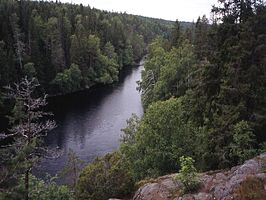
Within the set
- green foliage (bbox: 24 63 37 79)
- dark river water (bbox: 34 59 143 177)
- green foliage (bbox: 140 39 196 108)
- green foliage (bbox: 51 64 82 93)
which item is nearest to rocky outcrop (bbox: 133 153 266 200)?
dark river water (bbox: 34 59 143 177)

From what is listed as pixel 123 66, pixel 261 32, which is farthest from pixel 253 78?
pixel 123 66

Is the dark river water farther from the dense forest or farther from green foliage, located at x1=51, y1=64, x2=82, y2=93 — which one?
the dense forest

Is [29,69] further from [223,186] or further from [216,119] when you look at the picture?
[223,186]

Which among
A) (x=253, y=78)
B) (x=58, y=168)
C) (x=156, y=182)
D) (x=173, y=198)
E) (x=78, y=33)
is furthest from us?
(x=78, y=33)

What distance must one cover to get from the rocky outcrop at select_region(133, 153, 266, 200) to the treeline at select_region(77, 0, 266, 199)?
9.24ft

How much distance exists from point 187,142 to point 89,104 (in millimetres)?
43524

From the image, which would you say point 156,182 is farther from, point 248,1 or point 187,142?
point 248,1

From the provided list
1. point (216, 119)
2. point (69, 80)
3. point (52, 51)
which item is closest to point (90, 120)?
point (69, 80)

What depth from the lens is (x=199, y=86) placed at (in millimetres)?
25438

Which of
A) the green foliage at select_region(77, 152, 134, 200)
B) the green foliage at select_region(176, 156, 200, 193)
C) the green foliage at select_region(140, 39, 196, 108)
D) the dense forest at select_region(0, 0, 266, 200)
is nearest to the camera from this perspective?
the green foliage at select_region(176, 156, 200, 193)

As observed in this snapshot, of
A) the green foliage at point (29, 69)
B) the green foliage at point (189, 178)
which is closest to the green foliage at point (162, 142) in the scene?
the green foliage at point (189, 178)

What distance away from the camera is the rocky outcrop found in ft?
46.2

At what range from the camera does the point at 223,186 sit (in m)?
15.5

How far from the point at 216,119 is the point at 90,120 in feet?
123
